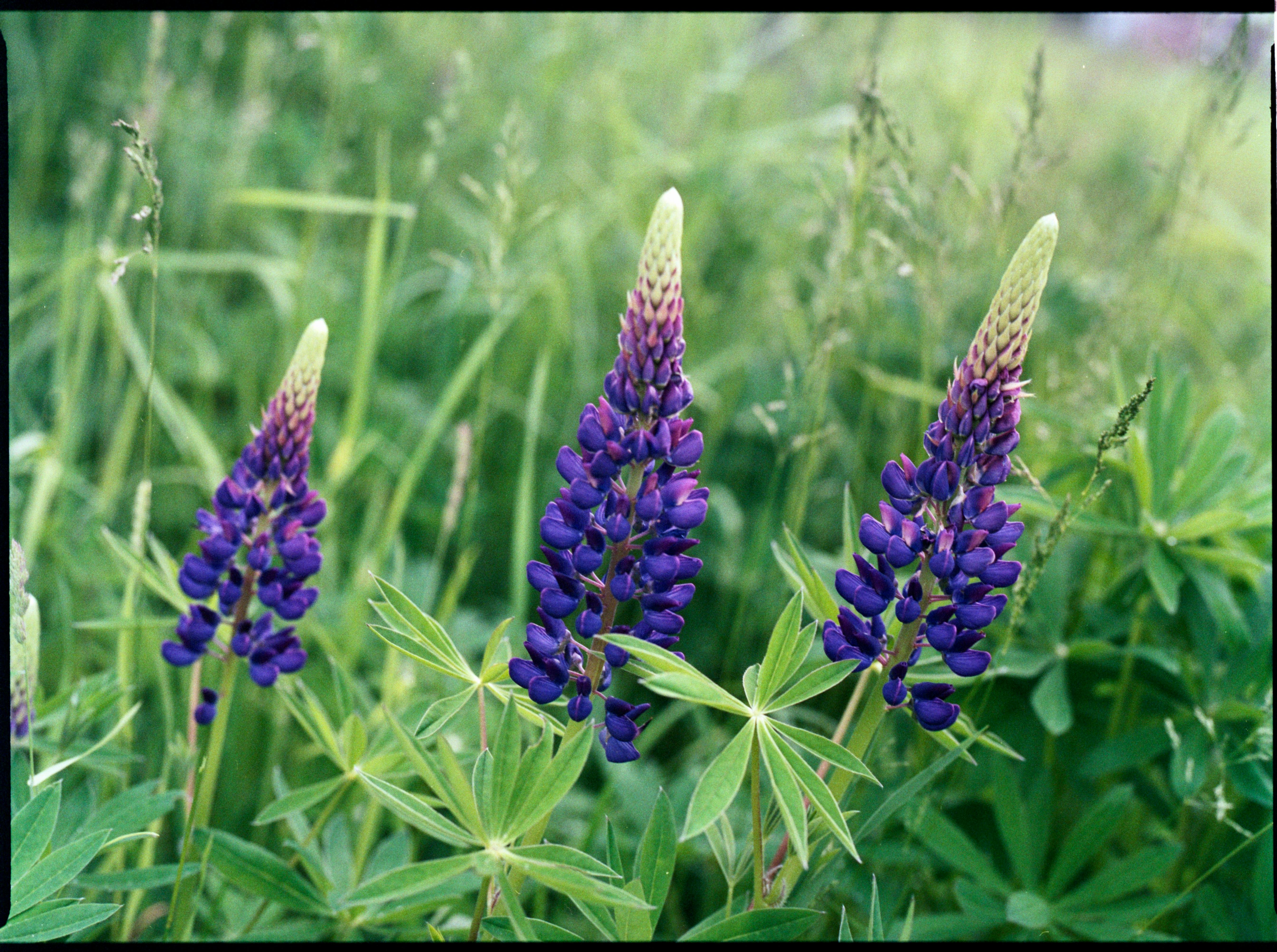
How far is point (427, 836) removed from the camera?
8.06ft

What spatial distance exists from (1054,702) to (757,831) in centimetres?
102

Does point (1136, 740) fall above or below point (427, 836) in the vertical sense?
above

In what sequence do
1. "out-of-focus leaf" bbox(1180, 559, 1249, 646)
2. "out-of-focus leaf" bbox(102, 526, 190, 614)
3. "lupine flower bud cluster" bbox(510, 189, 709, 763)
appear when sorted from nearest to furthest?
"lupine flower bud cluster" bbox(510, 189, 709, 763) < "out-of-focus leaf" bbox(102, 526, 190, 614) < "out-of-focus leaf" bbox(1180, 559, 1249, 646)

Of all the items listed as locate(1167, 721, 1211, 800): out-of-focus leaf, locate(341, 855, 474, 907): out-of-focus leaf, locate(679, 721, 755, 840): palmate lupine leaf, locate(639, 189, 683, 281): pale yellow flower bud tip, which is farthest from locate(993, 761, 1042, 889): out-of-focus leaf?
locate(639, 189, 683, 281): pale yellow flower bud tip

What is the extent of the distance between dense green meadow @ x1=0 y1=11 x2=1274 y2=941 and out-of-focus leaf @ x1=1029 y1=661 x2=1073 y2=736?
11 mm

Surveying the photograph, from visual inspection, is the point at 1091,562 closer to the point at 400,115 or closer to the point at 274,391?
the point at 274,391

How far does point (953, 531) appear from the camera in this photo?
1.43m

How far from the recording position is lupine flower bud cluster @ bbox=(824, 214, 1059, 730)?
137 cm

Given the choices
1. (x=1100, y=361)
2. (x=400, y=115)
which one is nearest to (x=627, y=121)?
(x=400, y=115)

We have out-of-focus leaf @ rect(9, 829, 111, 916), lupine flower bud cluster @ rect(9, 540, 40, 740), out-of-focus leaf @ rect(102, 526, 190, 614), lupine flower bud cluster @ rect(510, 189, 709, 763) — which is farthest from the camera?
out-of-focus leaf @ rect(102, 526, 190, 614)

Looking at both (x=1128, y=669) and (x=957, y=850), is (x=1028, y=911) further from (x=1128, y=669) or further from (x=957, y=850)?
(x=1128, y=669)

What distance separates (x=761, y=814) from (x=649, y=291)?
2.68 feet

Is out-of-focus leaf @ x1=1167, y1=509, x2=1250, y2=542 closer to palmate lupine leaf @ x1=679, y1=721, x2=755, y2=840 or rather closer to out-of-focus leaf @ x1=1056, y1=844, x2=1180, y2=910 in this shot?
out-of-focus leaf @ x1=1056, y1=844, x2=1180, y2=910

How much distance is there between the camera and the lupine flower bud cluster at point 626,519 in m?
1.36
